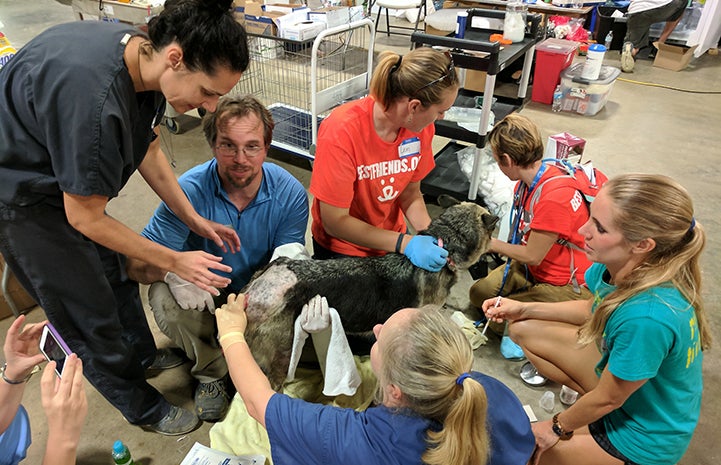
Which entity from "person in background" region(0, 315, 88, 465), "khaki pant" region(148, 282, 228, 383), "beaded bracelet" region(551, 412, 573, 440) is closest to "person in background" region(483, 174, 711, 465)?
"beaded bracelet" region(551, 412, 573, 440)

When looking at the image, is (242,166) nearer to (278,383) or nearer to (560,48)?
(278,383)

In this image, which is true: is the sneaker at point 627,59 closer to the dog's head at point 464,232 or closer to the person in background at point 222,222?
the dog's head at point 464,232

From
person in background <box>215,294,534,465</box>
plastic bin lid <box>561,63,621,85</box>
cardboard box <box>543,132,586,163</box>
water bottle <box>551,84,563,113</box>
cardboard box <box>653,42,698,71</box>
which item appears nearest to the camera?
person in background <box>215,294,534,465</box>

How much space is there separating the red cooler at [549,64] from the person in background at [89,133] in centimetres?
465

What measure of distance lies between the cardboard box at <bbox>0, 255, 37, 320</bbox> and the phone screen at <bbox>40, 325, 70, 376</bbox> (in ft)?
4.78

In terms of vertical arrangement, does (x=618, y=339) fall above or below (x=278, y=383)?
above

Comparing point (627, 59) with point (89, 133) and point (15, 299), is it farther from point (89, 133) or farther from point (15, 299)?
point (15, 299)

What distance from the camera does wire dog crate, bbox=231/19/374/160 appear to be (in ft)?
12.1

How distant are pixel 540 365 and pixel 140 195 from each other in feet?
10.3

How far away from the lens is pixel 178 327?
207 centimetres

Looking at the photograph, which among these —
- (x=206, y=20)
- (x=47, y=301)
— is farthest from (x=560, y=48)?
(x=47, y=301)

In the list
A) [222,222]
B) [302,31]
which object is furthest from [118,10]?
[222,222]

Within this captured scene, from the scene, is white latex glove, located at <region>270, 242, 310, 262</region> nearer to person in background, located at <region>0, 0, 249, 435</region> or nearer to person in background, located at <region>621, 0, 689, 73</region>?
person in background, located at <region>0, 0, 249, 435</region>

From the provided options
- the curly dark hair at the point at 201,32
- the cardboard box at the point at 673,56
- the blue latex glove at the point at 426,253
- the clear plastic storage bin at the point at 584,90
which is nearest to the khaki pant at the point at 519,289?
the blue latex glove at the point at 426,253
